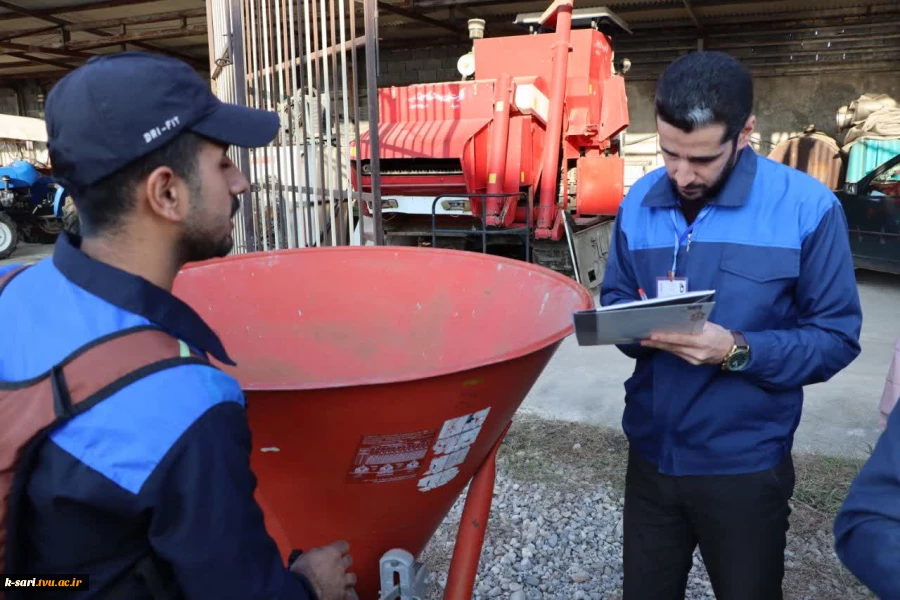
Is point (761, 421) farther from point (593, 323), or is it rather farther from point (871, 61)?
point (871, 61)

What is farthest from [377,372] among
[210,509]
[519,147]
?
[519,147]

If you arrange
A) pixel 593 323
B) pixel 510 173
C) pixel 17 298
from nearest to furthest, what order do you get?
1. pixel 17 298
2. pixel 593 323
3. pixel 510 173

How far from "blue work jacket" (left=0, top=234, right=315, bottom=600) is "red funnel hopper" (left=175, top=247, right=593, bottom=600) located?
10.3 inches

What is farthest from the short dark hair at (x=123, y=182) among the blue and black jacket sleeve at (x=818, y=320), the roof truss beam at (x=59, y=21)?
the roof truss beam at (x=59, y=21)

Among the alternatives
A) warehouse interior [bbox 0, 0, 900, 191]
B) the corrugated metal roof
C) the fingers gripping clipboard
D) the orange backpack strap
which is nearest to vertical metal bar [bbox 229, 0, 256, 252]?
the fingers gripping clipboard

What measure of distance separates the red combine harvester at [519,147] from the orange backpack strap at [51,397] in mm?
5032

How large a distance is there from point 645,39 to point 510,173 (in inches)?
325

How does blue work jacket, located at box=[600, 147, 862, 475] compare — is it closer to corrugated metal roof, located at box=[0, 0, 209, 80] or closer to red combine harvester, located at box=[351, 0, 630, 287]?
red combine harvester, located at box=[351, 0, 630, 287]

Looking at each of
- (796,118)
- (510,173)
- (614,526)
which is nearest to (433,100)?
(510,173)

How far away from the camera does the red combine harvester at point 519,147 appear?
6172mm

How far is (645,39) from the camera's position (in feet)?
42.2

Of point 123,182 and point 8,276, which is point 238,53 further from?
point 123,182

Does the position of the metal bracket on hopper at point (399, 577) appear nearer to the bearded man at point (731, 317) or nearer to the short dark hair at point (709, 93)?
the bearded man at point (731, 317)

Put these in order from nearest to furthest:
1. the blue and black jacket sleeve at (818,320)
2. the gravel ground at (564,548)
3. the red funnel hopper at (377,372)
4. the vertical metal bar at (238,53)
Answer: the red funnel hopper at (377,372), the blue and black jacket sleeve at (818,320), the gravel ground at (564,548), the vertical metal bar at (238,53)
